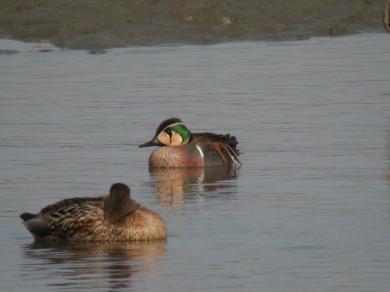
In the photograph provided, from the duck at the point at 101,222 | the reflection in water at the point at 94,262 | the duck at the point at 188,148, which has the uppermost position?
the duck at the point at 188,148

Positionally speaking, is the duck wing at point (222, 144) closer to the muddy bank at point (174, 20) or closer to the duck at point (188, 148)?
the duck at point (188, 148)

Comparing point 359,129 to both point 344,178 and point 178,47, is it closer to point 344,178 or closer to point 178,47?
point 344,178

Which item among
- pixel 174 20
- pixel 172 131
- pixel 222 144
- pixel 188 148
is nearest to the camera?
pixel 222 144

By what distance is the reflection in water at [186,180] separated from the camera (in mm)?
15164

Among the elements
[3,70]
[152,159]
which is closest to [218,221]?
[152,159]

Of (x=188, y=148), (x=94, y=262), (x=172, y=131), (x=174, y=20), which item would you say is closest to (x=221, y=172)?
(x=188, y=148)

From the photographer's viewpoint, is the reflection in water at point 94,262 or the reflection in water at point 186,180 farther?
the reflection in water at point 186,180

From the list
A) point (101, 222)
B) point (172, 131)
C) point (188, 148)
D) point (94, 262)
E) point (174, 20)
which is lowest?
point (94, 262)

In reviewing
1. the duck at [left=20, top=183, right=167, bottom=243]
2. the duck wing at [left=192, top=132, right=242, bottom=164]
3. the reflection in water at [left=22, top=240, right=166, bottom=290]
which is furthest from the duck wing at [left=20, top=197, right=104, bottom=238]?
the duck wing at [left=192, top=132, right=242, bottom=164]

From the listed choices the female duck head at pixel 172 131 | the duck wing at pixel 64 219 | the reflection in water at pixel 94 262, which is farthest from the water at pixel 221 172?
the female duck head at pixel 172 131

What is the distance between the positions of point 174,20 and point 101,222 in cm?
1534

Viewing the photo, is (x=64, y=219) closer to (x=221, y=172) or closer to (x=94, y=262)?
(x=94, y=262)

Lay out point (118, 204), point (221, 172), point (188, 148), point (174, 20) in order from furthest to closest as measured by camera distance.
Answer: point (174, 20) < point (188, 148) < point (221, 172) < point (118, 204)

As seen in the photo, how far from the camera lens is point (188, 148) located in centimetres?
1739
